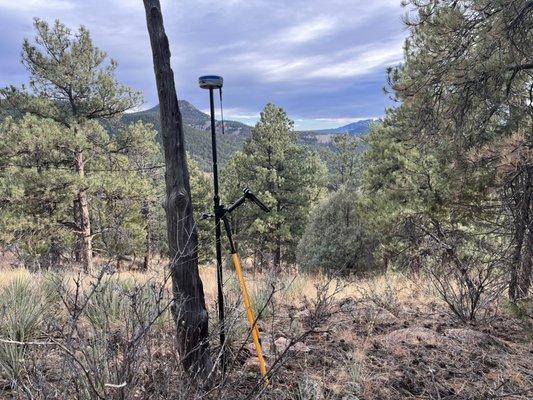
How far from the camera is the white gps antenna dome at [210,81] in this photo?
287 cm

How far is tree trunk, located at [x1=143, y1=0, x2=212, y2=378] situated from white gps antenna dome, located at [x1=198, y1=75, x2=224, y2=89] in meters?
0.25

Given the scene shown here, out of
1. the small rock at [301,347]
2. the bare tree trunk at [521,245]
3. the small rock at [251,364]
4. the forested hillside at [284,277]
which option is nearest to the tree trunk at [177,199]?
the forested hillside at [284,277]

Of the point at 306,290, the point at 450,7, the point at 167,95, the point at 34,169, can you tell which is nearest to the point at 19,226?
the point at 34,169

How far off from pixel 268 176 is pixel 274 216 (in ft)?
6.49

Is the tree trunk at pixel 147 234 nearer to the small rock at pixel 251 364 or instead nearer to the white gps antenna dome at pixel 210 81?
the small rock at pixel 251 364

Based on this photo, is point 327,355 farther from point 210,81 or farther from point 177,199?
point 210,81

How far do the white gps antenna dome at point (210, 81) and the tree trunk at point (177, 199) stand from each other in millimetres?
250


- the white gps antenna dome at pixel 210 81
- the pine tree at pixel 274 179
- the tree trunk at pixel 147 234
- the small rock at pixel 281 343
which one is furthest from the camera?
the pine tree at pixel 274 179

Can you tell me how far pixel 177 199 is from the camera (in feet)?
8.72

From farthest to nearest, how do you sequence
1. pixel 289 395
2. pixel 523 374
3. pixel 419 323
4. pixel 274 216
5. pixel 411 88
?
1. pixel 274 216
2. pixel 411 88
3. pixel 419 323
4. pixel 523 374
5. pixel 289 395

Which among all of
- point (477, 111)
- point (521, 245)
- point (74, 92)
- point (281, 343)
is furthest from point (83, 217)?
point (521, 245)

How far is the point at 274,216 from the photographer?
64.1ft

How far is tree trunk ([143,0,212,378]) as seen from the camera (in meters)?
2.66

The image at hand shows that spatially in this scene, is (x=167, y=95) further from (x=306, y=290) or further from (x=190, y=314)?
(x=306, y=290)
